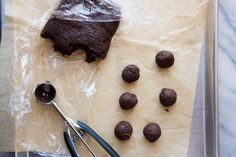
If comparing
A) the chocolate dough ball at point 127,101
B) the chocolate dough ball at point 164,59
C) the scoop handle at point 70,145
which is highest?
the chocolate dough ball at point 164,59

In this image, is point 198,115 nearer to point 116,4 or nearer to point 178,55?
point 178,55

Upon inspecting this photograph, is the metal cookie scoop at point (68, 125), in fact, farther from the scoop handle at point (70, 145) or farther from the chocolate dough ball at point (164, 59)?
the chocolate dough ball at point (164, 59)

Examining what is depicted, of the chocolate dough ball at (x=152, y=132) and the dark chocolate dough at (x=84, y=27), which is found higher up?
the dark chocolate dough at (x=84, y=27)

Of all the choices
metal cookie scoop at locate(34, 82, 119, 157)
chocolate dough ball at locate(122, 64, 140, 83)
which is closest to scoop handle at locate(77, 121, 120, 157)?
metal cookie scoop at locate(34, 82, 119, 157)

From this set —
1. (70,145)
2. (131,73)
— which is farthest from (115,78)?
(70,145)

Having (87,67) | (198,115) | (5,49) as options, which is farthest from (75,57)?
(198,115)

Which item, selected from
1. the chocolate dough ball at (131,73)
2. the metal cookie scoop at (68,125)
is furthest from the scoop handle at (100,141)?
the chocolate dough ball at (131,73)

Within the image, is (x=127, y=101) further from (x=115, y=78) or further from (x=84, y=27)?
(x=84, y=27)
